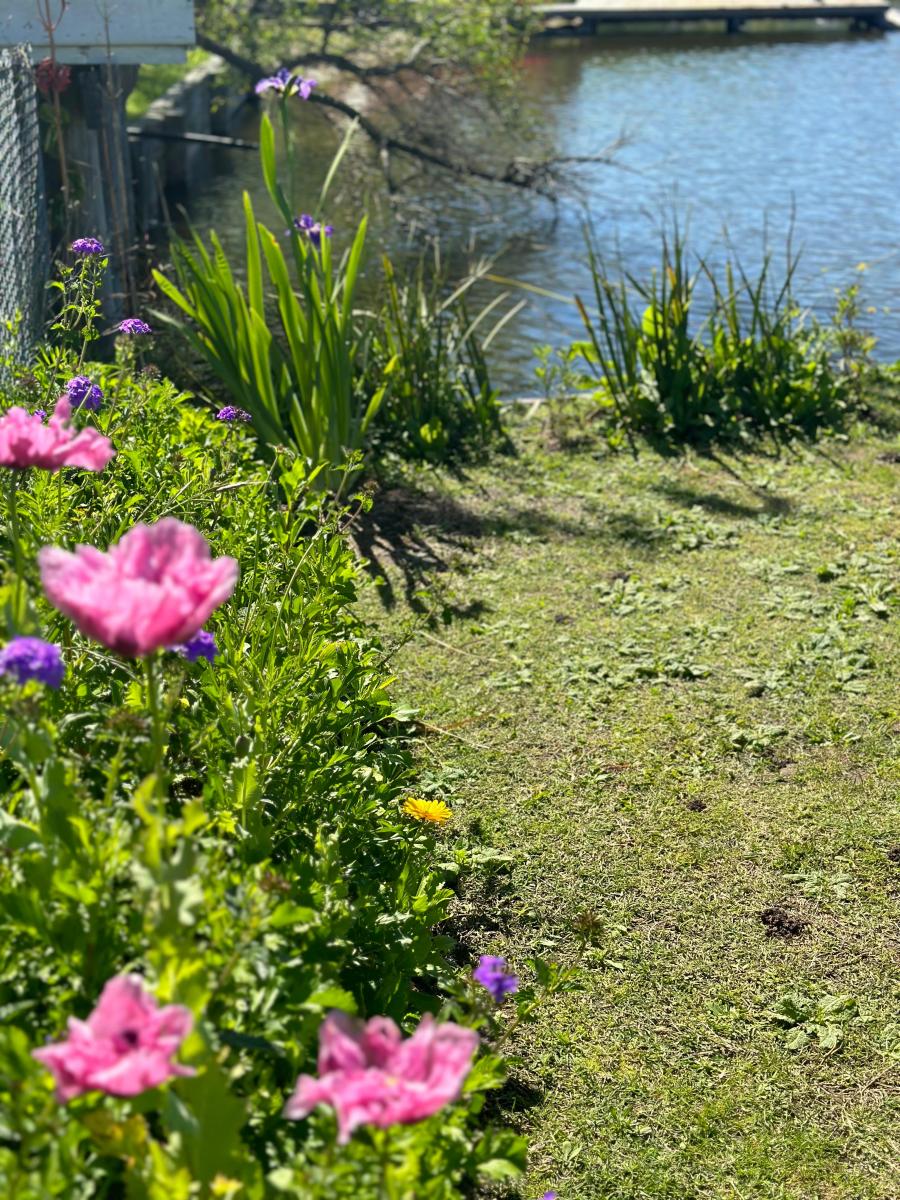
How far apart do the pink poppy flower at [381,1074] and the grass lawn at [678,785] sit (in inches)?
44.7

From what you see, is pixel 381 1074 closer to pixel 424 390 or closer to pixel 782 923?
pixel 782 923

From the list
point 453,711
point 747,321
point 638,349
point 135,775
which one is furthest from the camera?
point 747,321

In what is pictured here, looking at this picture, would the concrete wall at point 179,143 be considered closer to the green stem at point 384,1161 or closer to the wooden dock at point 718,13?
the green stem at point 384,1161

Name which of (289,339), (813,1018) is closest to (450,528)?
(289,339)

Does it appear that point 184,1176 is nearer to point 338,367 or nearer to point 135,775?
point 135,775

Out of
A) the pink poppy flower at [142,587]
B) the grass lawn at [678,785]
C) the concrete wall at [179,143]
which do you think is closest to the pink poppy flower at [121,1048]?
the pink poppy flower at [142,587]

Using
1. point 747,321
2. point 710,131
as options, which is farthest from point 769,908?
point 710,131

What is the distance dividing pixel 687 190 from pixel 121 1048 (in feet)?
37.2

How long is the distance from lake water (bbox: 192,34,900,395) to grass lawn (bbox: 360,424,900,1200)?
7.58 feet

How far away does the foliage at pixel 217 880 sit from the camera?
1.42 m

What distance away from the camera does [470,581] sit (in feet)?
15.0

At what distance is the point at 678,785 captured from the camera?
11.2 ft

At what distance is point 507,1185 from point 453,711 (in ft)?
5.42

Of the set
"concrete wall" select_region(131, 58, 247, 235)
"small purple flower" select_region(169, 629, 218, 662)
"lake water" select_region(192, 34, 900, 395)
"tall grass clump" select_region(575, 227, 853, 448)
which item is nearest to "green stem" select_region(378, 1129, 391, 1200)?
"small purple flower" select_region(169, 629, 218, 662)
